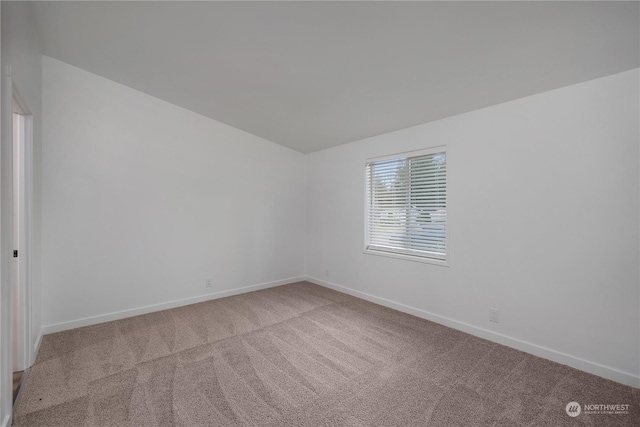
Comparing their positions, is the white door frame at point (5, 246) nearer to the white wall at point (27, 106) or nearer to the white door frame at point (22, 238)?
the white wall at point (27, 106)

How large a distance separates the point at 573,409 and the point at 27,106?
464 cm

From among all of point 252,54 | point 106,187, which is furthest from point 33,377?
point 252,54

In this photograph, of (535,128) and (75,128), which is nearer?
(535,128)

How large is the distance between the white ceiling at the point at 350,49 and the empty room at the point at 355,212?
0.06ft

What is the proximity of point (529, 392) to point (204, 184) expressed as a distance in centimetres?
409

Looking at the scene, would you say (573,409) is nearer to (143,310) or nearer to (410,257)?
(410,257)

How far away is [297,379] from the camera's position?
85.4 inches

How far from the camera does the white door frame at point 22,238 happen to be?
2258 millimetres

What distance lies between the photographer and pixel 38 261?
279cm

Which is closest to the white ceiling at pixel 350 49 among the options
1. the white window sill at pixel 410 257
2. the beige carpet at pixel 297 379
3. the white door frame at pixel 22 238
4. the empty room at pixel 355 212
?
the empty room at pixel 355 212

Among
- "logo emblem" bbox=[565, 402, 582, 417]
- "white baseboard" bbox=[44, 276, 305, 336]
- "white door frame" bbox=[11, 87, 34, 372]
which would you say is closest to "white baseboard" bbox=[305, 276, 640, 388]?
"logo emblem" bbox=[565, 402, 582, 417]

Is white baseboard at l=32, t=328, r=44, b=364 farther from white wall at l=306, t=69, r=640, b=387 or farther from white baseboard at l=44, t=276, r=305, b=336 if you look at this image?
white wall at l=306, t=69, r=640, b=387

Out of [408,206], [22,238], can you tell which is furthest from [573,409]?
[22,238]

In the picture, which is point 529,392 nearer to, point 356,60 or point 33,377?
point 356,60
